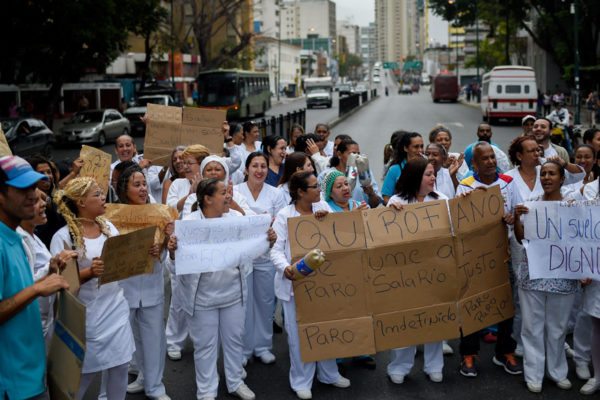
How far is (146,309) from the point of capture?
15.9 feet

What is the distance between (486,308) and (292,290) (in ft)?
5.22

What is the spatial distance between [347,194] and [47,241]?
7.95 ft

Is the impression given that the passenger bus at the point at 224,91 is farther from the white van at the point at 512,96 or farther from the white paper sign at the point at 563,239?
the white paper sign at the point at 563,239

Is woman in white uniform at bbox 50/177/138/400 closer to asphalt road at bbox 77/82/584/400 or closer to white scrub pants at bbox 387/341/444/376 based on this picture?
asphalt road at bbox 77/82/584/400

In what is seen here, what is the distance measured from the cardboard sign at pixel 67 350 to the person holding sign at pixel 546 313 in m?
3.21

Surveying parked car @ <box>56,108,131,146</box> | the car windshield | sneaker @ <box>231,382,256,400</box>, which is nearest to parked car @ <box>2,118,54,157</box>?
parked car @ <box>56,108,131,146</box>

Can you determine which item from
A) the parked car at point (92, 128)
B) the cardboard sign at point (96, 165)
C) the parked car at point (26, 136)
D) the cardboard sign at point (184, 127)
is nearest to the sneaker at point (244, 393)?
the cardboard sign at point (96, 165)

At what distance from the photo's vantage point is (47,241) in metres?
5.30

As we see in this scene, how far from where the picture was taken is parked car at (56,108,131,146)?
26.7 metres

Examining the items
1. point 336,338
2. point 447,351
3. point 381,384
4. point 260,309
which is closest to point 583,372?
point 447,351

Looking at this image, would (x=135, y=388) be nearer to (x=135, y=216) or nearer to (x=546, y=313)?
(x=135, y=216)

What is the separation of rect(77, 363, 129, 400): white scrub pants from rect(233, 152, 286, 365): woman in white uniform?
1.52 metres

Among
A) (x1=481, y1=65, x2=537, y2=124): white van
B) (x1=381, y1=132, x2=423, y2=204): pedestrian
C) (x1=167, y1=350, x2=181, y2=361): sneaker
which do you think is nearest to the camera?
(x1=167, y1=350, x2=181, y2=361): sneaker

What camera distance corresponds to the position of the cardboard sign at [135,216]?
483 centimetres
